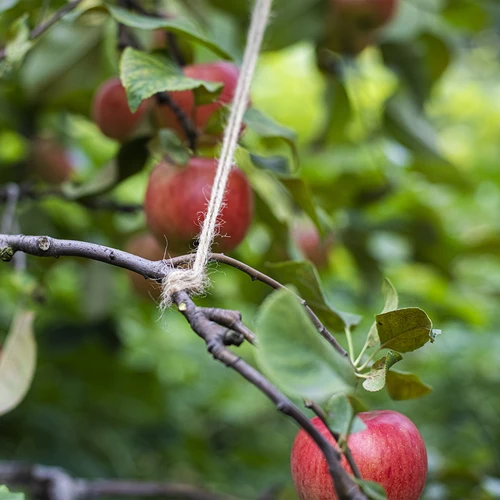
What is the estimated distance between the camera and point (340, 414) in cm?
43

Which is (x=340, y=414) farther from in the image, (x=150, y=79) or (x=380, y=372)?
(x=150, y=79)

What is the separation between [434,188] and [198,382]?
90cm

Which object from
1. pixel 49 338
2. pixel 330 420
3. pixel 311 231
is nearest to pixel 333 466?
pixel 330 420

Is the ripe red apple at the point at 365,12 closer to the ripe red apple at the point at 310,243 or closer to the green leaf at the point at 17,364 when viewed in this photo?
the ripe red apple at the point at 310,243

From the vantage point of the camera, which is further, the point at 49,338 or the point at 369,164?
the point at 369,164

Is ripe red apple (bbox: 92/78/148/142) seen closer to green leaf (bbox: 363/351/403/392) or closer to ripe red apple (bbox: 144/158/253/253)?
ripe red apple (bbox: 144/158/253/253)

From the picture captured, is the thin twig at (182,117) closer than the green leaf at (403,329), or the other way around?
the green leaf at (403,329)

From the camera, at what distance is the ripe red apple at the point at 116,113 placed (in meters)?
0.93

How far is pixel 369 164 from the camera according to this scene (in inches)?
73.3

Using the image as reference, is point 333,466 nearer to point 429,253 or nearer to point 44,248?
point 44,248

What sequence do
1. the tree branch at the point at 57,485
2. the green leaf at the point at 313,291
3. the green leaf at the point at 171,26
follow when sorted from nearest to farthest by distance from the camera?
the green leaf at the point at 313,291 < the green leaf at the point at 171,26 < the tree branch at the point at 57,485

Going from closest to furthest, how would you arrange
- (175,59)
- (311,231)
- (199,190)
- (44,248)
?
(44,248) < (199,190) < (175,59) < (311,231)

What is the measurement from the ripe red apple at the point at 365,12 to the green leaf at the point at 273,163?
0.54m

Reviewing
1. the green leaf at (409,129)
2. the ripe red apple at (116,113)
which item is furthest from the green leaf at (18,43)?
the green leaf at (409,129)
